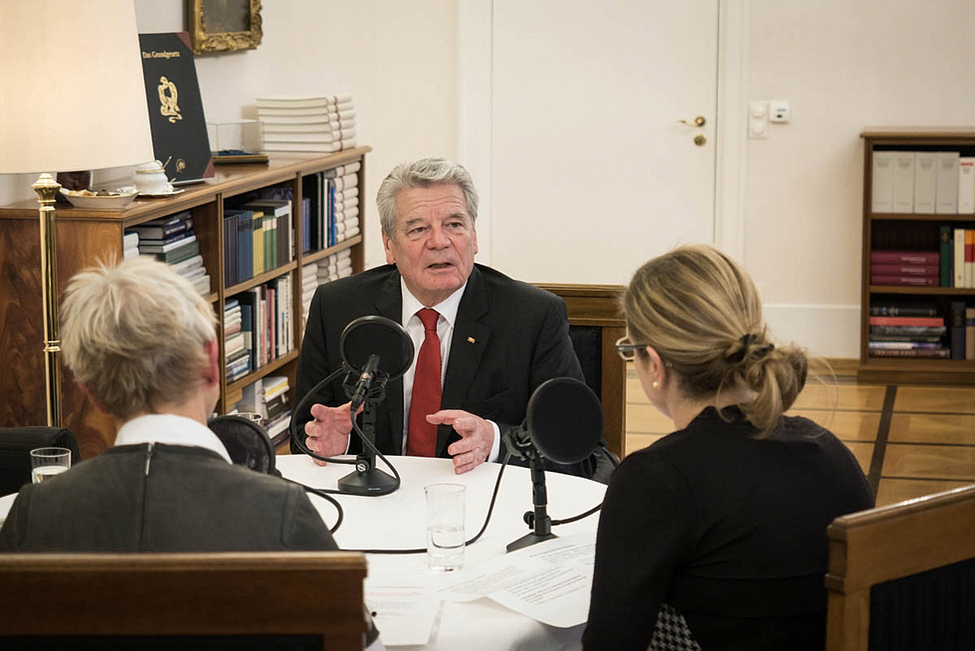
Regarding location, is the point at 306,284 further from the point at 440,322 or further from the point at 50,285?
the point at 440,322

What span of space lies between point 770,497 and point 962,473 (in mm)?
3417

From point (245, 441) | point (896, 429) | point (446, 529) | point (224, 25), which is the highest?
point (224, 25)

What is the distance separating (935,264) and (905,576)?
4.93 m

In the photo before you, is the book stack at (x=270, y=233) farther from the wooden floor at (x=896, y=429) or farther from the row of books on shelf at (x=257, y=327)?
the wooden floor at (x=896, y=429)

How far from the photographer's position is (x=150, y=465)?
1462mm

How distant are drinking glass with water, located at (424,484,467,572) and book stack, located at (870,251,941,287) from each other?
4.69 metres

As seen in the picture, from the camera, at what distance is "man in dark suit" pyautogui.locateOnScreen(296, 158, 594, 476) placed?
273cm

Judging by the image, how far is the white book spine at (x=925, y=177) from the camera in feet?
19.8

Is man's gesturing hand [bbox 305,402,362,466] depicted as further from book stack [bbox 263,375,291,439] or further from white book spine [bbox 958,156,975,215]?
white book spine [bbox 958,156,975,215]

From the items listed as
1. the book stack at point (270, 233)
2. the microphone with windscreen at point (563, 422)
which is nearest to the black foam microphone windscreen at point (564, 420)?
the microphone with windscreen at point (563, 422)

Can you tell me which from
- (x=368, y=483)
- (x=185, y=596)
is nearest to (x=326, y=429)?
(x=368, y=483)

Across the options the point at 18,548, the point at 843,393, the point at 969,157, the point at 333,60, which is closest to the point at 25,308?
the point at 18,548

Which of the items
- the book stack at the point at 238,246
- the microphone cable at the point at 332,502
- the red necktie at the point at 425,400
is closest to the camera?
the microphone cable at the point at 332,502

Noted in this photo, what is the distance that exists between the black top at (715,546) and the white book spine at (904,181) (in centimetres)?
476
